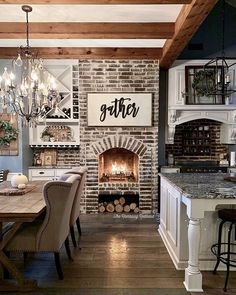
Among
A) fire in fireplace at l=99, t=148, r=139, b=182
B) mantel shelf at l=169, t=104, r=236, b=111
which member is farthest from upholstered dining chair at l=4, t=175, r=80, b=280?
mantel shelf at l=169, t=104, r=236, b=111

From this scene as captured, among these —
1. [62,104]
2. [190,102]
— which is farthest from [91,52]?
[190,102]

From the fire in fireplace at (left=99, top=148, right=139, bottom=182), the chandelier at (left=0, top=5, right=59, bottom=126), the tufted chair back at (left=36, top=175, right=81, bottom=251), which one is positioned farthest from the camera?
the fire in fireplace at (left=99, top=148, right=139, bottom=182)

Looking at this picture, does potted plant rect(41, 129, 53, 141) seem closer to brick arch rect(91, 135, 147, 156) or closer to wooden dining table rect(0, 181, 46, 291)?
brick arch rect(91, 135, 147, 156)

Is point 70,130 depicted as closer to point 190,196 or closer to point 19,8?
point 19,8

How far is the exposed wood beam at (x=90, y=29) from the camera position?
13.1ft

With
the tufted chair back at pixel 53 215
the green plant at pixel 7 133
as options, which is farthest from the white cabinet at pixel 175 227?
the green plant at pixel 7 133

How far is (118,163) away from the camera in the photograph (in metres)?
5.87

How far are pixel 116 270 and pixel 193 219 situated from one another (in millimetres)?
1064

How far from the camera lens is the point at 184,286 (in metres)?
2.82

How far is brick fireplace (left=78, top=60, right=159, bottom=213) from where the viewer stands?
5.42m

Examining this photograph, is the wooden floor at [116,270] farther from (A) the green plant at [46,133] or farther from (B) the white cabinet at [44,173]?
(A) the green plant at [46,133]

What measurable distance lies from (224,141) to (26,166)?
3.92m

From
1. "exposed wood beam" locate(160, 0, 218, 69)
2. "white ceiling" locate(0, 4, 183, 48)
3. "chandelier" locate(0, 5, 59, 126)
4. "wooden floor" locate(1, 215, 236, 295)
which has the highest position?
"white ceiling" locate(0, 4, 183, 48)

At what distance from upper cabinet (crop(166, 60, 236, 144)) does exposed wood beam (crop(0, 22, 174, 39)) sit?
1573 millimetres
